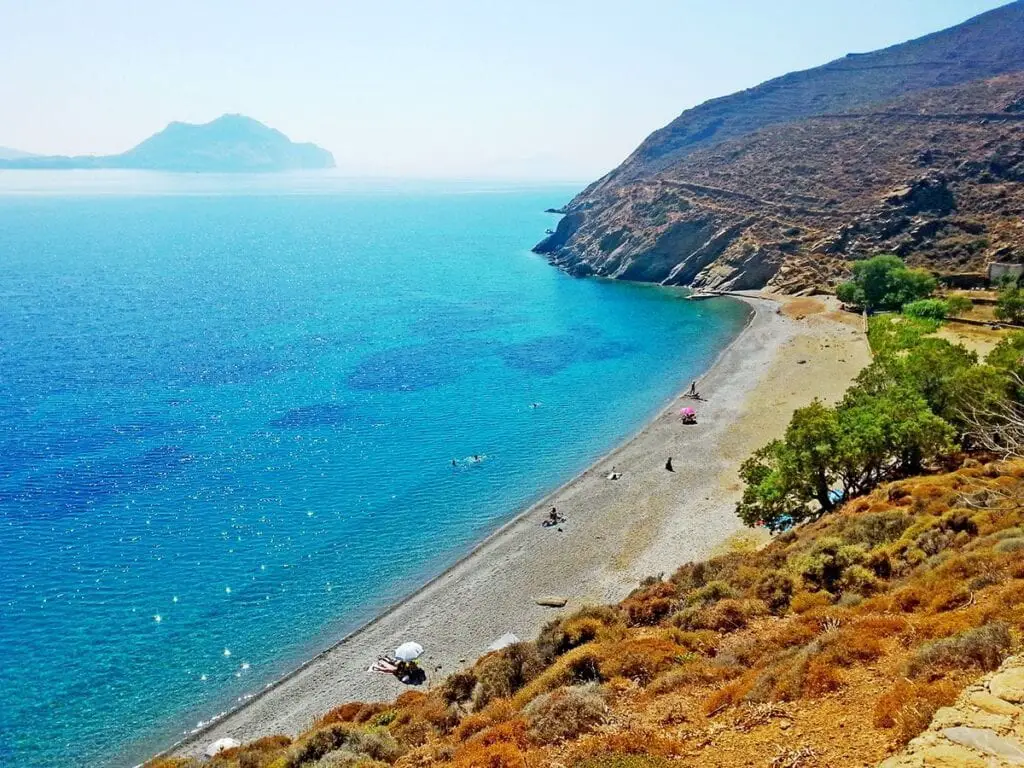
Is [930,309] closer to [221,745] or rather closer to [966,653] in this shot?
[966,653]

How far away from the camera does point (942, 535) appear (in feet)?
73.9

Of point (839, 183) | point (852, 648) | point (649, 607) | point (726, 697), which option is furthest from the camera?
point (839, 183)

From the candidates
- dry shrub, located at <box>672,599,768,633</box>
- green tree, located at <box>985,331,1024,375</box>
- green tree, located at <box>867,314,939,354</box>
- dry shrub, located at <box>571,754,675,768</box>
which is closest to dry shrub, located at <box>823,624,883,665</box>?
dry shrub, located at <box>672,599,768,633</box>

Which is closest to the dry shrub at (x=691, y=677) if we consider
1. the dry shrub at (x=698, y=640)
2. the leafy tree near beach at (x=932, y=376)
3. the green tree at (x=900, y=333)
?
the dry shrub at (x=698, y=640)

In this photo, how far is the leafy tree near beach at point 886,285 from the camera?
282 ft

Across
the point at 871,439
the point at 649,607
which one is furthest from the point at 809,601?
the point at 871,439

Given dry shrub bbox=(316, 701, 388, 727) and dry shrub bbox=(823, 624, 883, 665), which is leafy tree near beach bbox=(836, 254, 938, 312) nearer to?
dry shrub bbox=(823, 624, 883, 665)

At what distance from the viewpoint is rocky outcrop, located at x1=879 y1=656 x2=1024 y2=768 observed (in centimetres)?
1053

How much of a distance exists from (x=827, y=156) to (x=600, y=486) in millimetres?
119374

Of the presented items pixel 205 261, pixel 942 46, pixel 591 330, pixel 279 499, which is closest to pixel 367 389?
pixel 279 499

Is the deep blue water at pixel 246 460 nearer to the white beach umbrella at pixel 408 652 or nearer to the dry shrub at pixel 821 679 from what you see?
the white beach umbrella at pixel 408 652

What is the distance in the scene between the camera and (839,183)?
128m

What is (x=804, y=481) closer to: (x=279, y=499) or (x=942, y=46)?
(x=279, y=499)

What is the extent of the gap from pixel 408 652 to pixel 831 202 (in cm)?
12135
